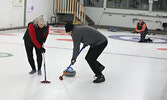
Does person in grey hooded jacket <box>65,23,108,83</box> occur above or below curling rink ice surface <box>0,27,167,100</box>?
above

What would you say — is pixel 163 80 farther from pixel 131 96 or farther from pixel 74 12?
pixel 74 12

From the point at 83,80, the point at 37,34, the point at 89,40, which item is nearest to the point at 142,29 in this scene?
the point at 83,80

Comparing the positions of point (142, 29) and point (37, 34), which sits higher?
point (37, 34)

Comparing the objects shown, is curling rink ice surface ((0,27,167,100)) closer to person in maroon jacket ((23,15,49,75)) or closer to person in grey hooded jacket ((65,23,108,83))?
person in grey hooded jacket ((65,23,108,83))

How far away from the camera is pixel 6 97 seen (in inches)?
139

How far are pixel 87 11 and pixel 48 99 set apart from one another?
15.1m

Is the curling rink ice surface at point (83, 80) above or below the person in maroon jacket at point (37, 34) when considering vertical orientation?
below

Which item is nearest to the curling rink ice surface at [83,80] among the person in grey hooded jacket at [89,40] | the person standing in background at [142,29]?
the person in grey hooded jacket at [89,40]

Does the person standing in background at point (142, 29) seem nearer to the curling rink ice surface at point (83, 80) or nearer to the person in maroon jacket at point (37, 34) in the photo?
the curling rink ice surface at point (83, 80)

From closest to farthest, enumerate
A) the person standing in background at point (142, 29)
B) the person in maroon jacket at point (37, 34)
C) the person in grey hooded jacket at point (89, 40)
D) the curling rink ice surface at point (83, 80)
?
the curling rink ice surface at point (83, 80) < the person in grey hooded jacket at point (89, 40) < the person in maroon jacket at point (37, 34) < the person standing in background at point (142, 29)

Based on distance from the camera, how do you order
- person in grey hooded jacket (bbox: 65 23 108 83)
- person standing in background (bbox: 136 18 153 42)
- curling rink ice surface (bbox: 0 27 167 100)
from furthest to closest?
person standing in background (bbox: 136 18 153 42) → person in grey hooded jacket (bbox: 65 23 108 83) → curling rink ice surface (bbox: 0 27 167 100)

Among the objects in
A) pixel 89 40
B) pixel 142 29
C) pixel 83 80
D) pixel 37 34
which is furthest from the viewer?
pixel 142 29

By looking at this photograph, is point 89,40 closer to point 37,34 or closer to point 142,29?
point 37,34

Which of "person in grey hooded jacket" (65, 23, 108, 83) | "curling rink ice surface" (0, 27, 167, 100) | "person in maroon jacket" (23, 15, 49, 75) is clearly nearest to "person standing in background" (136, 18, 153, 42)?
"curling rink ice surface" (0, 27, 167, 100)
